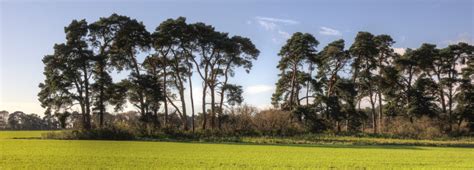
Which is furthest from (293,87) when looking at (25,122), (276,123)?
(25,122)

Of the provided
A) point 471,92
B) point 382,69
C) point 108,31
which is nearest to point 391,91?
point 382,69

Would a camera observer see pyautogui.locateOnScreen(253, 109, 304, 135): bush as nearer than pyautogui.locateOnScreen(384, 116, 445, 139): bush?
No

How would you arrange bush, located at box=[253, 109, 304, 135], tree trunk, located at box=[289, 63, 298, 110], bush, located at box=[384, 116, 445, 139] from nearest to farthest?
1. bush, located at box=[384, 116, 445, 139]
2. bush, located at box=[253, 109, 304, 135]
3. tree trunk, located at box=[289, 63, 298, 110]

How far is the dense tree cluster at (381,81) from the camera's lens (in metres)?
44.4

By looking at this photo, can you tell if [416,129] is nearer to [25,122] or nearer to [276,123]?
[276,123]

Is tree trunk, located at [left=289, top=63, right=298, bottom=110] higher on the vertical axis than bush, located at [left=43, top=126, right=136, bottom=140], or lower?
higher

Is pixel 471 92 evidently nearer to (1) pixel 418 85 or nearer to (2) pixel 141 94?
(1) pixel 418 85

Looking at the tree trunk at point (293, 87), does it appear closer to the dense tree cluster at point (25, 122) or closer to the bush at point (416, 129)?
the bush at point (416, 129)

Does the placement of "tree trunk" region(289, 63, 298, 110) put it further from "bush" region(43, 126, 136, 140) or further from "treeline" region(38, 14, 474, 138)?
"bush" region(43, 126, 136, 140)

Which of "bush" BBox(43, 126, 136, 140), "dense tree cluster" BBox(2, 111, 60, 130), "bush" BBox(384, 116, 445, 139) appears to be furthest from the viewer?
"dense tree cluster" BBox(2, 111, 60, 130)

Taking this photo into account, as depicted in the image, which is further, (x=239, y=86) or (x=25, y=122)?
(x=25, y=122)

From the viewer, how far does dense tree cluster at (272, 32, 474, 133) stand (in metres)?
44.4

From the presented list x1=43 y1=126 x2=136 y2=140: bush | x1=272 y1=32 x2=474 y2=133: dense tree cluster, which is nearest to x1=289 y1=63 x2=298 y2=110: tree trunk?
x1=272 y1=32 x2=474 y2=133: dense tree cluster

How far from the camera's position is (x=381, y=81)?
4597 cm
